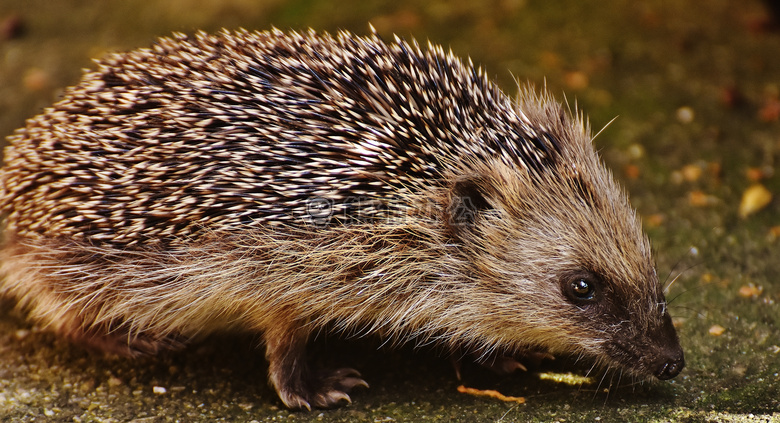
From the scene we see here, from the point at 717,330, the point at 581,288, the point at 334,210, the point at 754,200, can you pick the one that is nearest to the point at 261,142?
the point at 334,210

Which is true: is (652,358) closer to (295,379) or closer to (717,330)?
(717,330)

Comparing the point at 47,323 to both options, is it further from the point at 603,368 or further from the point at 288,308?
the point at 603,368

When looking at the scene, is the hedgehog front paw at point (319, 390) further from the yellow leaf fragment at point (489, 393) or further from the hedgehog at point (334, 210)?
the yellow leaf fragment at point (489, 393)

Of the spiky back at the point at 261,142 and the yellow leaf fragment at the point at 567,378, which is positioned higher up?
the spiky back at the point at 261,142

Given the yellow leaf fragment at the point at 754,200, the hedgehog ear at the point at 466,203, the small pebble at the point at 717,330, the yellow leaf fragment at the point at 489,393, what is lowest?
the yellow leaf fragment at the point at 489,393

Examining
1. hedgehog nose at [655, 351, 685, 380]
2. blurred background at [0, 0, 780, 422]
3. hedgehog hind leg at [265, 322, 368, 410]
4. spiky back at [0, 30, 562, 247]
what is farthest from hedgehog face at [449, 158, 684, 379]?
hedgehog hind leg at [265, 322, 368, 410]

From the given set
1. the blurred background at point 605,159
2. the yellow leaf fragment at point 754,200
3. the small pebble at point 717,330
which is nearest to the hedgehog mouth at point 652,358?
the blurred background at point 605,159
